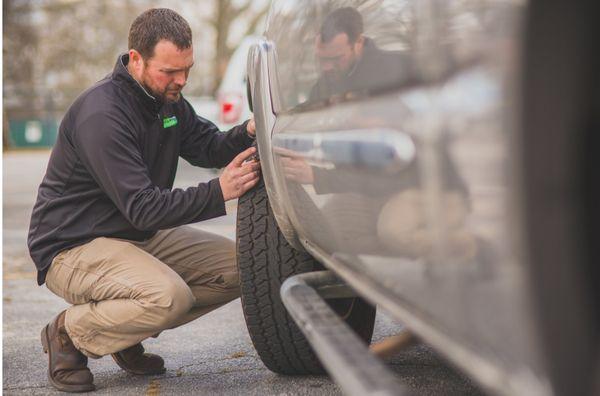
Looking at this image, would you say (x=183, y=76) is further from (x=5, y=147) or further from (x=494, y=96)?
(x=5, y=147)

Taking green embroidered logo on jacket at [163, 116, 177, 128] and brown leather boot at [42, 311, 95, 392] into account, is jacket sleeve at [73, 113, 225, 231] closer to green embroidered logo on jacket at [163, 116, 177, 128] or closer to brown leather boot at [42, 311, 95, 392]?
green embroidered logo on jacket at [163, 116, 177, 128]

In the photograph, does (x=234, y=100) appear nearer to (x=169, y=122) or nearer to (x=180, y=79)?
(x=169, y=122)

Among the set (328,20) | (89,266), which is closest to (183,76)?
(89,266)

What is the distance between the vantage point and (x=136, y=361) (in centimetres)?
365

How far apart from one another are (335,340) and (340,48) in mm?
611

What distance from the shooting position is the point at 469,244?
1314 millimetres

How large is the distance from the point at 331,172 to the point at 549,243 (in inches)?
39.3

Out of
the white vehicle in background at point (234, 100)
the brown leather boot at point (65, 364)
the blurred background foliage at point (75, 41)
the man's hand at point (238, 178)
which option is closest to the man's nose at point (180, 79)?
the man's hand at point (238, 178)

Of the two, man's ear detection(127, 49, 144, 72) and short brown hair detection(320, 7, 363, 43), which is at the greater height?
short brown hair detection(320, 7, 363, 43)

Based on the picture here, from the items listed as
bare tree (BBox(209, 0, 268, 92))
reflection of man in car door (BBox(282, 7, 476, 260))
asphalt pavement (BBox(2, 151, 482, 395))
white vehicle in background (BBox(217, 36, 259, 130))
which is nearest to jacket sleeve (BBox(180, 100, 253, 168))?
asphalt pavement (BBox(2, 151, 482, 395))

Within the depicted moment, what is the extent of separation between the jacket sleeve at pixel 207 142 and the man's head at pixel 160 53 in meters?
0.35

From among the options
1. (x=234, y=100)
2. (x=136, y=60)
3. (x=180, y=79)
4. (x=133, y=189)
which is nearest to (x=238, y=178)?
(x=133, y=189)

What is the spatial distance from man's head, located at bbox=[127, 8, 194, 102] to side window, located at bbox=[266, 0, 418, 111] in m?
0.64

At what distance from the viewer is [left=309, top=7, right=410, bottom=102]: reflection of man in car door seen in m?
1.69
